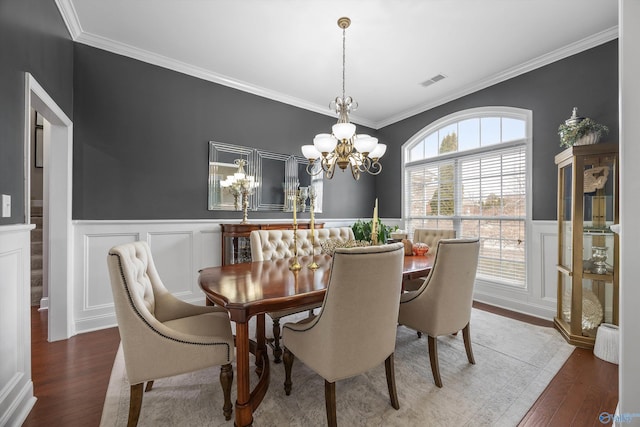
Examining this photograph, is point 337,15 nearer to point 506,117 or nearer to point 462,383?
point 506,117

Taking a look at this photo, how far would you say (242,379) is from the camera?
4.45 feet

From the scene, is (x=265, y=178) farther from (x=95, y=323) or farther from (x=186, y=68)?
(x=95, y=323)

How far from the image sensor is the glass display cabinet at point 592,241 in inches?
92.6

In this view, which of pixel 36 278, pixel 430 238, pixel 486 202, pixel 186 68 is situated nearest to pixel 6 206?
pixel 186 68

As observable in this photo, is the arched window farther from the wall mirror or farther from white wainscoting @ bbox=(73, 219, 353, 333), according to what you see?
white wainscoting @ bbox=(73, 219, 353, 333)

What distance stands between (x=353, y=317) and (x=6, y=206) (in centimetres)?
194

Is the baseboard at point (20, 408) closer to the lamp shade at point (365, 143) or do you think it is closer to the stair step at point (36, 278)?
the stair step at point (36, 278)

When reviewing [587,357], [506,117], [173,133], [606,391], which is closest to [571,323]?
[587,357]

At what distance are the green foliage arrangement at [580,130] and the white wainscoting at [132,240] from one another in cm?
386

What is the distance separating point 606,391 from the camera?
1792mm

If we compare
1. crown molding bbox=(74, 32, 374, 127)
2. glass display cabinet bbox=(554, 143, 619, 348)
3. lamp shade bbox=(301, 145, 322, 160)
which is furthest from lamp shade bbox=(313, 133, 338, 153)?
glass display cabinet bbox=(554, 143, 619, 348)

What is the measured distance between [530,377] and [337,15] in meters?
3.26

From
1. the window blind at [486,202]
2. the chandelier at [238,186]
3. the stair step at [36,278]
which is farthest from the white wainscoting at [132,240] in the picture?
the window blind at [486,202]

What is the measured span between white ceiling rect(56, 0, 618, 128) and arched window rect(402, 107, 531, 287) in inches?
21.9
